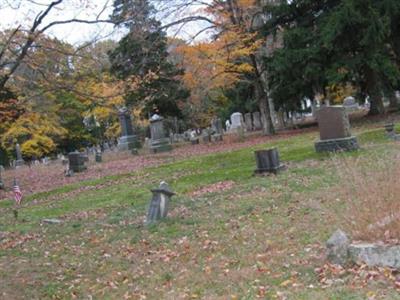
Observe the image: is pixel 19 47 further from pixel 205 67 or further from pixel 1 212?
pixel 205 67

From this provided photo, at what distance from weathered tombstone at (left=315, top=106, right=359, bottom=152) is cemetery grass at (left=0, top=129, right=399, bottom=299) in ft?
1.79

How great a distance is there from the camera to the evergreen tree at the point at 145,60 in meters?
→ 14.9

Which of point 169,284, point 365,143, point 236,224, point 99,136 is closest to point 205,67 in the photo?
point 365,143

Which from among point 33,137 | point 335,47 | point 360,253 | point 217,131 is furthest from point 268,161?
point 33,137

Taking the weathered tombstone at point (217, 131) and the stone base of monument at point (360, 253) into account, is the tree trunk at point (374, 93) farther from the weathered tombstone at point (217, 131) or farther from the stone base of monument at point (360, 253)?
the stone base of monument at point (360, 253)

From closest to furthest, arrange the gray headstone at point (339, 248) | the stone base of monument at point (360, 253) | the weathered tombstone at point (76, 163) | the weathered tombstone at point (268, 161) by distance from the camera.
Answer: the stone base of monument at point (360, 253) → the gray headstone at point (339, 248) → the weathered tombstone at point (268, 161) → the weathered tombstone at point (76, 163)

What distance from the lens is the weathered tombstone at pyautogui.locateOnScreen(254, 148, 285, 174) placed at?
14383mm

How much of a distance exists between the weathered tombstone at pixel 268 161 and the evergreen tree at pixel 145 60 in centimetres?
512

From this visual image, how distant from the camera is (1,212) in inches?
640

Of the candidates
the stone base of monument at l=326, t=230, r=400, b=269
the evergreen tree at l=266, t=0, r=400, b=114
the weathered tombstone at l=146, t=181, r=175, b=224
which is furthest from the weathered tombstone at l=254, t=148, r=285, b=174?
the evergreen tree at l=266, t=0, r=400, b=114

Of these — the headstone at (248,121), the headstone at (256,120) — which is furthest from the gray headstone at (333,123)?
the headstone at (256,120)

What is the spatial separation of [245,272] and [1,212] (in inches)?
460

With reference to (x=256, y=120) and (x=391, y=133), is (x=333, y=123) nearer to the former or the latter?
(x=391, y=133)

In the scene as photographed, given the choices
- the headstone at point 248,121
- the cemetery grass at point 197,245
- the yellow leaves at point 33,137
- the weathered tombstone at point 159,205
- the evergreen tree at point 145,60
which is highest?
the evergreen tree at point 145,60
